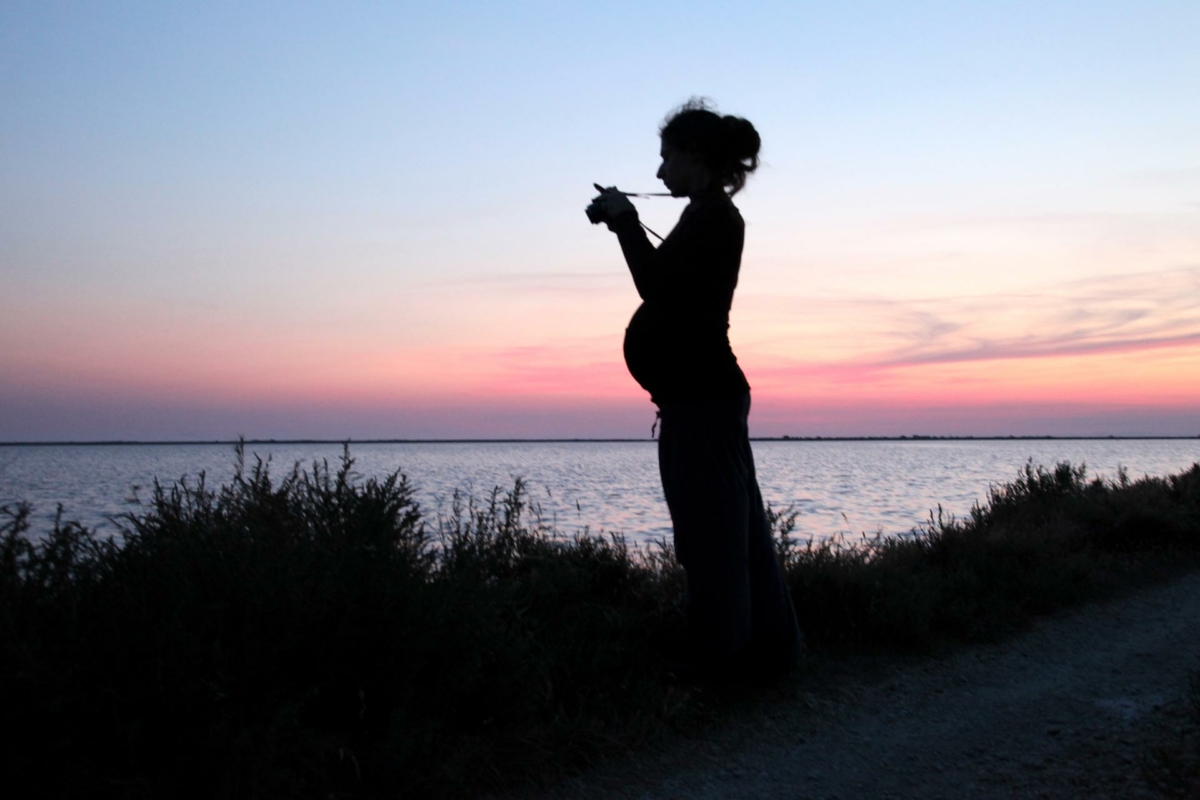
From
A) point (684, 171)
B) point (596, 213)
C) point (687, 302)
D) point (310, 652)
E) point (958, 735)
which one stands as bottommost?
point (958, 735)

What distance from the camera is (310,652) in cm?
326

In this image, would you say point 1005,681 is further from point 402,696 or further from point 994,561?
point 402,696

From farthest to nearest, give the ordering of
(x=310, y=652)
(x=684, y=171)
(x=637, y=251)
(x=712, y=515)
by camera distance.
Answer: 1. (x=684, y=171)
2. (x=712, y=515)
3. (x=637, y=251)
4. (x=310, y=652)

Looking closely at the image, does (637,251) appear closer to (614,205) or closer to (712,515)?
(614,205)

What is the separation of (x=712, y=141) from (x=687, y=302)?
733 mm

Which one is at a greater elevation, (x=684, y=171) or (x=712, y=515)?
(x=684, y=171)

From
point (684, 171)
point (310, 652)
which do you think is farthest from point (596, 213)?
point (310, 652)

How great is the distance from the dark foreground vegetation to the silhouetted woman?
55cm

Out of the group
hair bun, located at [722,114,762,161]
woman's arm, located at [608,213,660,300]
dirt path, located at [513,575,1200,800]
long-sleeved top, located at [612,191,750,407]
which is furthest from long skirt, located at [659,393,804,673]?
hair bun, located at [722,114,762,161]

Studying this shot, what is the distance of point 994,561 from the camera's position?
6.80 meters

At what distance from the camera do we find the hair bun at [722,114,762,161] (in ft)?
13.1

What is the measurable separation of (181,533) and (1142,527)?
27.7ft

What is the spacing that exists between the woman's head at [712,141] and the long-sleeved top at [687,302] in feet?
0.38

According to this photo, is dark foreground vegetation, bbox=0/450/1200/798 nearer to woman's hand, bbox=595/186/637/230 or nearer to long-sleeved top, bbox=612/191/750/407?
long-sleeved top, bbox=612/191/750/407
